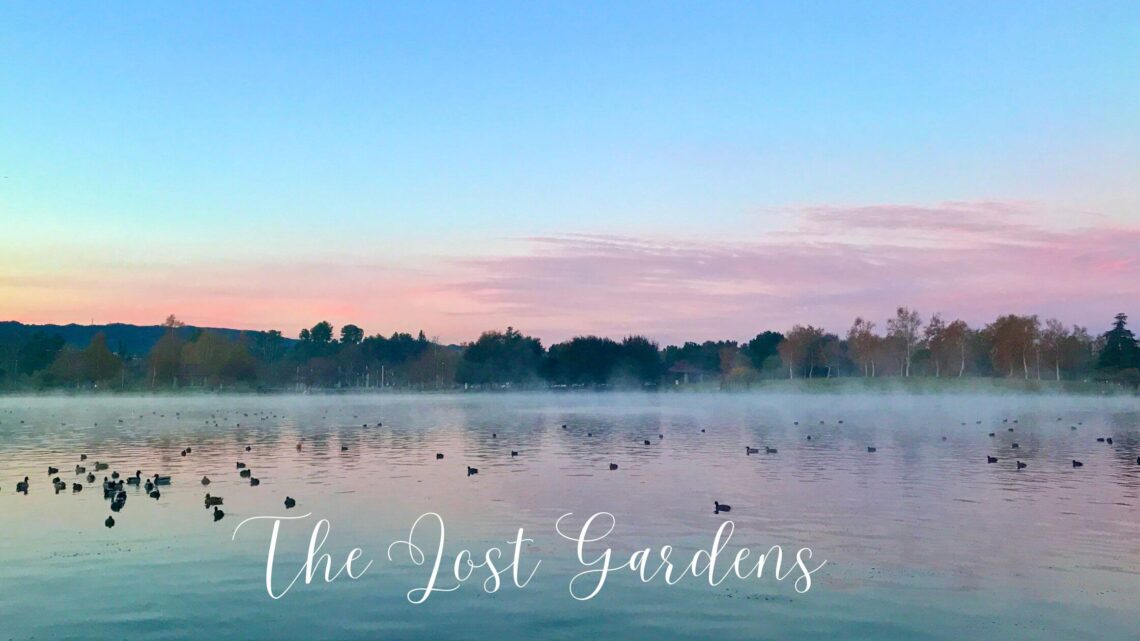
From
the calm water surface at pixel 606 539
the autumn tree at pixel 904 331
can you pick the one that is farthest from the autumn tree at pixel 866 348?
the calm water surface at pixel 606 539

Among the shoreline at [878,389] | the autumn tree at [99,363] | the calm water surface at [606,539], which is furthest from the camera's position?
the autumn tree at [99,363]

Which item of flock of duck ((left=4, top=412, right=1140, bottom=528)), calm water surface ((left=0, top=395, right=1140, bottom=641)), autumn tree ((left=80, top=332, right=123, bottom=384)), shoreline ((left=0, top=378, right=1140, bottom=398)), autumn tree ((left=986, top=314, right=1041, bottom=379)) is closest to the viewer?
calm water surface ((left=0, top=395, right=1140, bottom=641))

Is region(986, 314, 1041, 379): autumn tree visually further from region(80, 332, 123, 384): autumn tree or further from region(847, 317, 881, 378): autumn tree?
region(80, 332, 123, 384): autumn tree

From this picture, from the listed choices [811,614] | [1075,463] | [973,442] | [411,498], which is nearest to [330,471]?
[411,498]

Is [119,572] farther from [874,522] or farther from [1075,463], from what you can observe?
[1075,463]

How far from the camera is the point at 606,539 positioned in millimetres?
23828

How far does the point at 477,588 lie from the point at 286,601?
12.1ft

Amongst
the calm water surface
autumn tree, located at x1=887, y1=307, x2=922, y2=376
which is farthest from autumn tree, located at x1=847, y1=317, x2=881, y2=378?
the calm water surface

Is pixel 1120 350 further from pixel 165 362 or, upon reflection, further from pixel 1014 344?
pixel 165 362

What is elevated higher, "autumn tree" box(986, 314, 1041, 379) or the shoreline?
"autumn tree" box(986, 314, 1041, 379)

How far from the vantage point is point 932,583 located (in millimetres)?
19219

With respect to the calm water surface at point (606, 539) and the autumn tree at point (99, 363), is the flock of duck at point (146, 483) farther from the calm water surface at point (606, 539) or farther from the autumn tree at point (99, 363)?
the autumn tree at point (99, 363)

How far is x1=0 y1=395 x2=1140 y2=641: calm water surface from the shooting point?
1664cm

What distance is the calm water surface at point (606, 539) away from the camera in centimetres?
1664
